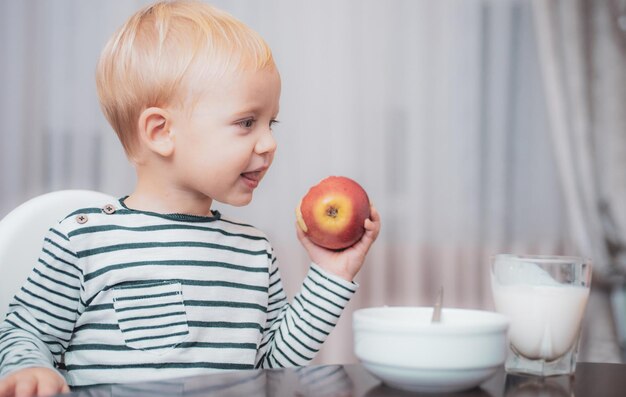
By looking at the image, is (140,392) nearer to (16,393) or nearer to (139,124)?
(16,393)

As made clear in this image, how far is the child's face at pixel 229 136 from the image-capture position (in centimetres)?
110

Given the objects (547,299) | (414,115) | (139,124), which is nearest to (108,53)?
(139,124)

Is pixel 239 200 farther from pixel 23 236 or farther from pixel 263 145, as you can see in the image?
pixel 23 236

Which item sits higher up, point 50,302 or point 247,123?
point 247,123

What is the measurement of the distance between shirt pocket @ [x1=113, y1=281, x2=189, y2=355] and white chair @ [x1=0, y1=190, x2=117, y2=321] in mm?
149

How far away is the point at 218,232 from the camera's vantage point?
1.19m

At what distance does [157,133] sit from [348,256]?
344mm

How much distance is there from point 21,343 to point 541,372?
0.64 m

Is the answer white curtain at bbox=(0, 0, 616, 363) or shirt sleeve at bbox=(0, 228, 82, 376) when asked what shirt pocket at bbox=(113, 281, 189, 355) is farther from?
white curtain at bbox=(0, 0, 616, 363)

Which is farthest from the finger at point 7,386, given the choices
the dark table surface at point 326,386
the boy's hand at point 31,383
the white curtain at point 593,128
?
the white curtain at point 593,128

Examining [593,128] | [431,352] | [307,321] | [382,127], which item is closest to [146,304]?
[307,321]

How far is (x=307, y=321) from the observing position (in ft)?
3.74

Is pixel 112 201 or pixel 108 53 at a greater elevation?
pixel 108 53

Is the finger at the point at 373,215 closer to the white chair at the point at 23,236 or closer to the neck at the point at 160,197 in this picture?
the neck at the point at 160,197
